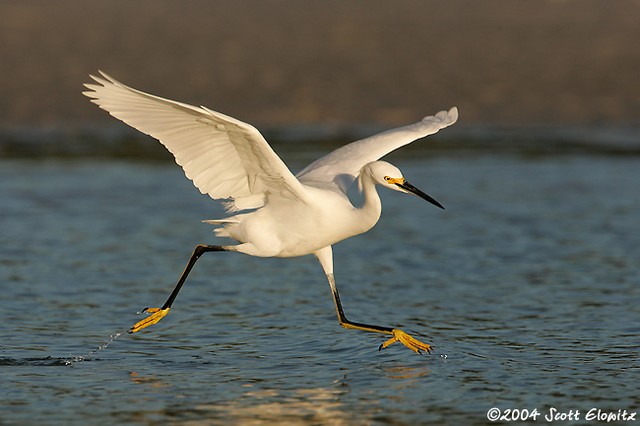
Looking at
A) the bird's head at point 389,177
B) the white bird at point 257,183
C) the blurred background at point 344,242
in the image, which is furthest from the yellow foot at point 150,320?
the bird's head at point 389,177

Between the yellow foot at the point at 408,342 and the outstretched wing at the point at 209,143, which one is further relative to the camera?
the yellow foot at the point at 408,342

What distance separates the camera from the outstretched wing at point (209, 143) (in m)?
7.47

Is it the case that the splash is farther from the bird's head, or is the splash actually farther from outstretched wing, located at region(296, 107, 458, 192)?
the bird's head

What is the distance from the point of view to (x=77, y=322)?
9.26 m

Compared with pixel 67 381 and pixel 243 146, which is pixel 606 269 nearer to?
pixel 243 146

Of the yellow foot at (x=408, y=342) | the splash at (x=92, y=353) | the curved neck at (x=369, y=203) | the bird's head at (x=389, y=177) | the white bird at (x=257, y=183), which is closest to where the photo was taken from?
the white bird at (x=257, y=183)

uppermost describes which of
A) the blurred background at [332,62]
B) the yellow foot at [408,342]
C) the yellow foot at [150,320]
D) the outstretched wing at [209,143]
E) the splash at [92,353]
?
the blurred background at [332,62]

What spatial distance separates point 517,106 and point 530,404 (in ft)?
41.1

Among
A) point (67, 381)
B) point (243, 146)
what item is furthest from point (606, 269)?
point (67, 381)

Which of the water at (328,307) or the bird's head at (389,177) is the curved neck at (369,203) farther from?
the water at (328,307)

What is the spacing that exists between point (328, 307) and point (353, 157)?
54.8 inches

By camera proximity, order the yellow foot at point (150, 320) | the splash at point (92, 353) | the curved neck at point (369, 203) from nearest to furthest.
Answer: the curved neck at point (369, 203) < the splash at point (92, 353) < the yellow foot at point (150, 320)

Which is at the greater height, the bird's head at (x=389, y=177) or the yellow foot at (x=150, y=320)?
the bird's head at (x=389, y=177)

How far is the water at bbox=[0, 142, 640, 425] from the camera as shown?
7.40 m
